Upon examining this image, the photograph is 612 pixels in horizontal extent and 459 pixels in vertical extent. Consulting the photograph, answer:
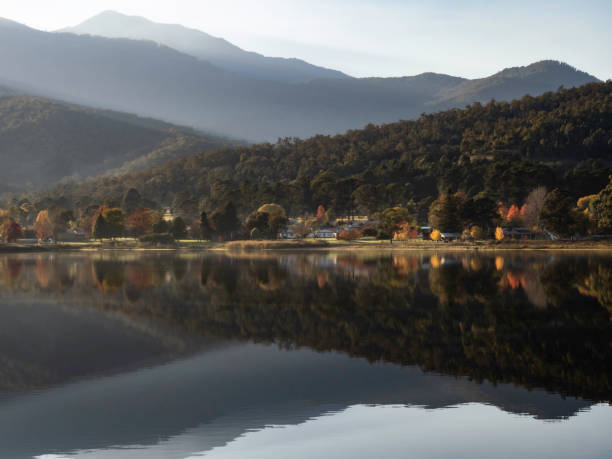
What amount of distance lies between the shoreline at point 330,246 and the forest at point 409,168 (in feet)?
32.7

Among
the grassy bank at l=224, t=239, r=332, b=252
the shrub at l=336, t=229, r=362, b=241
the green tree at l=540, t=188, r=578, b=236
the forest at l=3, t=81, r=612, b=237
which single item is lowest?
the grassy bank at l=224, t=239, r=332, b=252

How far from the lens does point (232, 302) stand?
28234 millimetres

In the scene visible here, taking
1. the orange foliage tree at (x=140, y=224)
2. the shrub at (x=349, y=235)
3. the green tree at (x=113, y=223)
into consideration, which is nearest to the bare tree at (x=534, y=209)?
the shrub at (x=349, y=235)

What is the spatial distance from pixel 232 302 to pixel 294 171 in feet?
490

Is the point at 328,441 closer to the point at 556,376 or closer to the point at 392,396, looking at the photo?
the point at 392,396

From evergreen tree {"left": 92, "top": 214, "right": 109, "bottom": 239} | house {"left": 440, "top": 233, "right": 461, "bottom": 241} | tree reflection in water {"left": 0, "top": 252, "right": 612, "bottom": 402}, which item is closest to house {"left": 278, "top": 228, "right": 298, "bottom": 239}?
house {"left": 440, "top": 233, "right": 461, "bottom": 241}

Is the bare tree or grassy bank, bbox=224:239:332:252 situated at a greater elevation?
the bare tree

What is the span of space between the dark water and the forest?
240 feet

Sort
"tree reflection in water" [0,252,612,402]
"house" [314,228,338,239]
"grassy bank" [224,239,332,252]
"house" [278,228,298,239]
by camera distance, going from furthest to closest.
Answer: "house" [314,228,338,239], "house" [278,228,298,239], "grassy bank" [224,239,332,252], "tree reflection in water" [0,252,612,402]

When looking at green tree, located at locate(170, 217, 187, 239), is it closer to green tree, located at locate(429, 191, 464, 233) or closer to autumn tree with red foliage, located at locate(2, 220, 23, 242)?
autumn tree with red foliage, located at locate(2, 220, 23, 242)

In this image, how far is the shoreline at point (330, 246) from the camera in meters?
81.2

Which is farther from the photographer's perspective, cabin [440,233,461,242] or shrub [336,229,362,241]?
shrub [336,229,362,241]

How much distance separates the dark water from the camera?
11375mm

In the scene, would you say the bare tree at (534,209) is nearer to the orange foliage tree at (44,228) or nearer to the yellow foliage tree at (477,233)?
the yellow foliage tree at (477,233)
